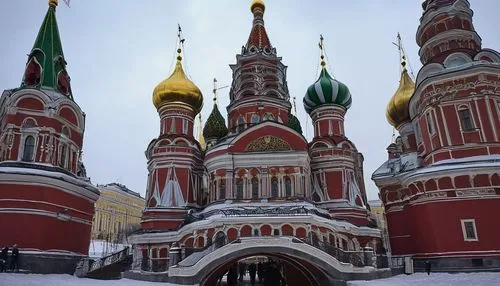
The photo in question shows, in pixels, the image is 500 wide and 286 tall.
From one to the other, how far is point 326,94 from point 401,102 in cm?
556

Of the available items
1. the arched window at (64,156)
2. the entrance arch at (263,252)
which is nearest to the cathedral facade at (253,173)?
the entrance arch at (263,252)

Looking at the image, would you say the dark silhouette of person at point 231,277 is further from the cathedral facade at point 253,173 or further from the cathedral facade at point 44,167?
the cathedral facade at point 44,167

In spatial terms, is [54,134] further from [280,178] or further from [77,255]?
[280,178]

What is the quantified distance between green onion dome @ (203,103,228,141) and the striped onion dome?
6.70 metres

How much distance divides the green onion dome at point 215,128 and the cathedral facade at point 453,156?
1319cm

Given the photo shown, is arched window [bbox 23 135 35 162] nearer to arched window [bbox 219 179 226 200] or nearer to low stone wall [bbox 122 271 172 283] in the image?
low stone wall [bbox 122 271 172 283]

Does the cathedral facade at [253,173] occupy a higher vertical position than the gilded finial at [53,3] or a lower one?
lower

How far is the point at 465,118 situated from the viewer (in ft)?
65.0

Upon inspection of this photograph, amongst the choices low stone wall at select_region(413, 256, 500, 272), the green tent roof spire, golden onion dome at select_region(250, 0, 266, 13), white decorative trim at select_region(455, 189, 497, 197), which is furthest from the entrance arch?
golden onion dome at select_region(250, 0, 266, 13)

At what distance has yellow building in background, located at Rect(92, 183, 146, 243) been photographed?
156 feet

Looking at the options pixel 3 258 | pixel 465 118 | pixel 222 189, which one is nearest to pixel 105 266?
pixel 3 258

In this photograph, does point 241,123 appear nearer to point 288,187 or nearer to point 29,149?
point 288,187

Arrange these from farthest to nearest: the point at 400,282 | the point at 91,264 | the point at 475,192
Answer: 1. the point at 91,264
2. the point at 475,192
3. the point at 400,282

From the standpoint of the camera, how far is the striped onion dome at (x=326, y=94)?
27.4m
